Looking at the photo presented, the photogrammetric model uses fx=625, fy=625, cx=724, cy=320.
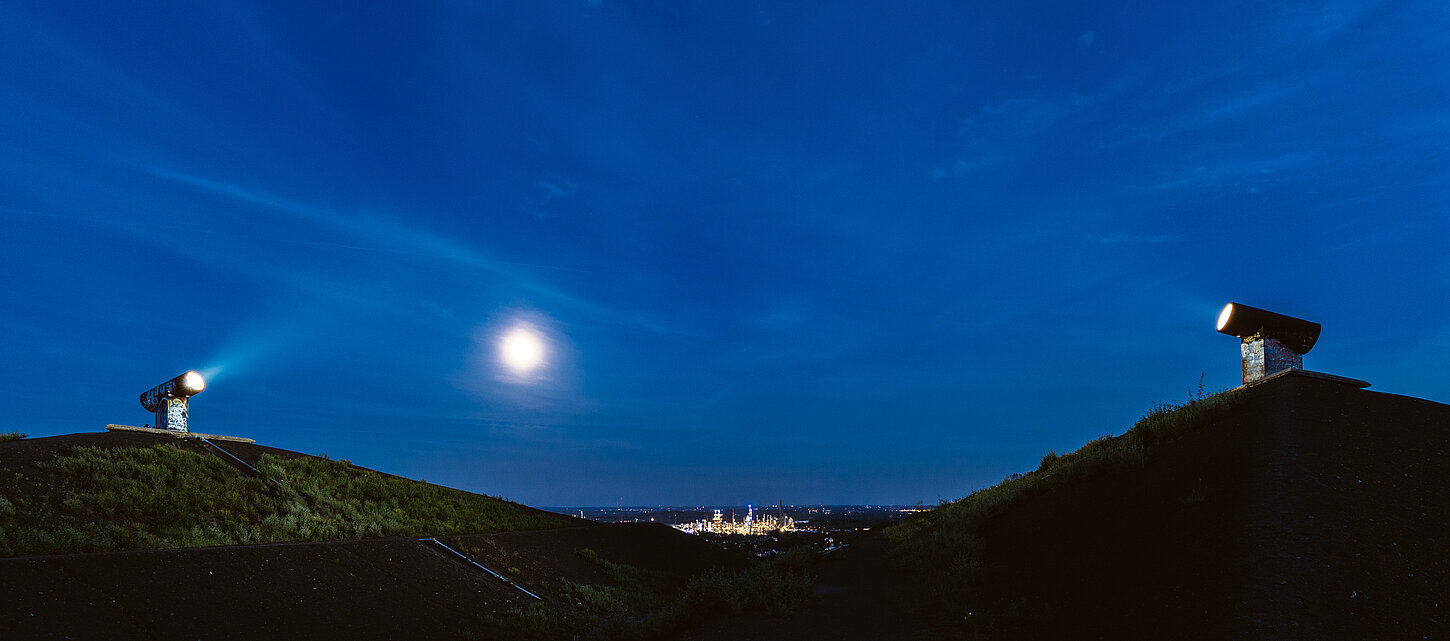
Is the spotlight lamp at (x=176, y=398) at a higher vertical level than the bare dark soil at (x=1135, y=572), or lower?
higher

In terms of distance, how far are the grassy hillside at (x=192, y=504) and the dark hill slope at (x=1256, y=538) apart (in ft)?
54.7

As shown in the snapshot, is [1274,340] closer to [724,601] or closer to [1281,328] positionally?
[1281,328]

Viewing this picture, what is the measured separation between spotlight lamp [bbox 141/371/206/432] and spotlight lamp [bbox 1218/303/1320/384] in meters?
33.6

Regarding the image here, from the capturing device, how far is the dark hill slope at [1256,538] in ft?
20.0

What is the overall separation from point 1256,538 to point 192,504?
22101 mm

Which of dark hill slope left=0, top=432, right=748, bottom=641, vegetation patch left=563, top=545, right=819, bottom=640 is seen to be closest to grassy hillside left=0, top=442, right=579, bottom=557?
dark hill slope left=0, top=432, right=748, bottom=641

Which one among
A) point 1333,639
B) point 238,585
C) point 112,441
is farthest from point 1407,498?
point 112,441

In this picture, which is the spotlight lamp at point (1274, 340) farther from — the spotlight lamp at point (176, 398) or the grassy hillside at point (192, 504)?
the spotlight lamp at point (176, 398)

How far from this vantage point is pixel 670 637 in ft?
36.8

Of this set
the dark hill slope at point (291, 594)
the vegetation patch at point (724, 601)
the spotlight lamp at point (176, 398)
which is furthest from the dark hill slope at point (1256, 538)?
the spotlight lamp at point (176, 398)

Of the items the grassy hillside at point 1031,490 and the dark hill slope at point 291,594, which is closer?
the dark hill slope at point 291,594

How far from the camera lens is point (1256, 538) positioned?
23.4ft

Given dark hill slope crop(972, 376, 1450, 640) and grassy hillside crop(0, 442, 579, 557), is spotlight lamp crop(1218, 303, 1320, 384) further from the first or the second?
grassy hillside crop(0, 442, 579, 557)

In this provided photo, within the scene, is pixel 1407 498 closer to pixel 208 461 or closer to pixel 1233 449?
pixel 1233 449
